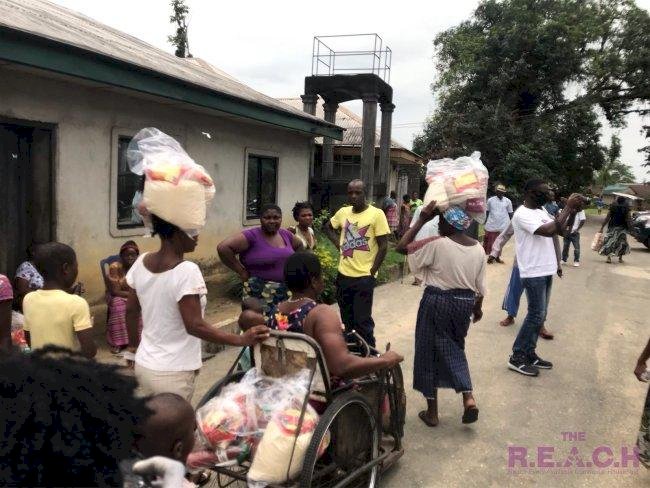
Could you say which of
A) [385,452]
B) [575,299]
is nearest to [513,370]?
[385,452]

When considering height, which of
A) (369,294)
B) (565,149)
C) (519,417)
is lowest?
(519,417)

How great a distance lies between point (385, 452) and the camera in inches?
120

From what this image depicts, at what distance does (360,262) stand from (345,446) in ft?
7.75

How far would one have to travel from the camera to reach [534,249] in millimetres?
5000

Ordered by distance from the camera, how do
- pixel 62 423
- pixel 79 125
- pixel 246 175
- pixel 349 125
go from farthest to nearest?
pixel 349 125
pixel 246 175
pixel 79 125
pixel 62 423

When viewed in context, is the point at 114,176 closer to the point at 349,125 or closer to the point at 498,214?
the point at 498,214

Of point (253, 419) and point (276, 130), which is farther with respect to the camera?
point (276, 130)

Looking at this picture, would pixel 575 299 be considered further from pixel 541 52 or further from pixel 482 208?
pixel 541 52

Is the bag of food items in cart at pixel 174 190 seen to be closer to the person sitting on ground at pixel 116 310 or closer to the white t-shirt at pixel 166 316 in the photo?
the white t-shirt at pixel 166 316

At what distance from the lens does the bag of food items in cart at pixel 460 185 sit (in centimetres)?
364

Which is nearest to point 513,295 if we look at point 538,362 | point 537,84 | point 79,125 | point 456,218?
point 538,362

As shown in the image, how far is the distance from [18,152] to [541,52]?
22.1 m

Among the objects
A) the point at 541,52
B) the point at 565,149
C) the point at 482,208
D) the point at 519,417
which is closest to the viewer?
the point at 482,208

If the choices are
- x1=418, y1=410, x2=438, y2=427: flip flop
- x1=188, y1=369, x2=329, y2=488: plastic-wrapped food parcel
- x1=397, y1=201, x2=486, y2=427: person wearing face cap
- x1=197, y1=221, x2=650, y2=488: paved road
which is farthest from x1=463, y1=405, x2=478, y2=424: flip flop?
x1=188, y1=369, x2=329, y2=488: plastic-wrapped food parcel
